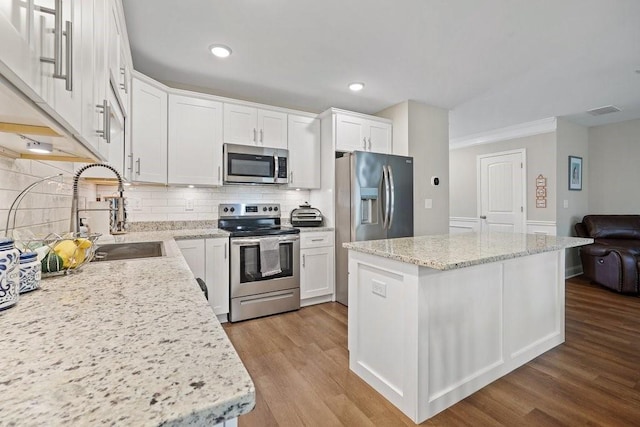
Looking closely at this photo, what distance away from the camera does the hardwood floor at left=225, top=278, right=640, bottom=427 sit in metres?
1.61

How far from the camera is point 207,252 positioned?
2787 millimetres

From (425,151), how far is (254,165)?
2193 millimetres

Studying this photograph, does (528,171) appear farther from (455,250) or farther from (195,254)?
(195,254)

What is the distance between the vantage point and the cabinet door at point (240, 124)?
10.3ft

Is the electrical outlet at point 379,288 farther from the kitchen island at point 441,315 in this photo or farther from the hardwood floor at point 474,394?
the hardwood floor at point 474,394

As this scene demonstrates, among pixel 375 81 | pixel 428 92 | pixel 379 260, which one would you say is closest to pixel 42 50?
pixel 379 260

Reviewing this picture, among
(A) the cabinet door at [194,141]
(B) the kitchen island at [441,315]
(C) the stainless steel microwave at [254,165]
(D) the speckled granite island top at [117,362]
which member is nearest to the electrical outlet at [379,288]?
(B) the kitchen island at [441,315]

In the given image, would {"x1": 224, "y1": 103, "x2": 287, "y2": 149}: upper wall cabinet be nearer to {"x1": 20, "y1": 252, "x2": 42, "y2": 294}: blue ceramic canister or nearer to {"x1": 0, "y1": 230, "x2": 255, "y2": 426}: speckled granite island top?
{"x1": 20, "y1": 252, "x2": 42, "y2": 294}: blue ceramic canister

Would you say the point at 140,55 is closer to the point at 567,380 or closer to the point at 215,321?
the point at 215,321

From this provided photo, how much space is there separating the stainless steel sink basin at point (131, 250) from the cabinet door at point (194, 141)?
3.09ft

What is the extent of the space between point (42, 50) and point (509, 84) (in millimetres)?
3854

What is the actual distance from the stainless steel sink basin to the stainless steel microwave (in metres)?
1.18

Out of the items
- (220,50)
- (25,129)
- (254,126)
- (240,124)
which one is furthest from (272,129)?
(25,129)

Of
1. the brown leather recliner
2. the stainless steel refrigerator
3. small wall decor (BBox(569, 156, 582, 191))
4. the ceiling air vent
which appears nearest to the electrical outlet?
the stainless steel refrigerator
